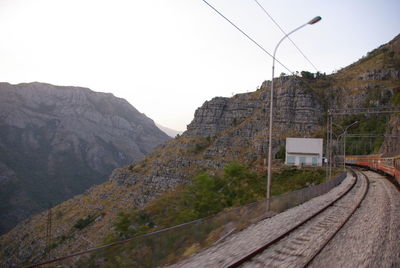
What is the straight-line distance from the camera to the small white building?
84.5 m

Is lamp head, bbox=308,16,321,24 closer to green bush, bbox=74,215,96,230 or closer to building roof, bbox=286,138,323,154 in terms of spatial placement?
building roof, bbox=286,138,323,154

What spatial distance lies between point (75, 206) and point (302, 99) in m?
130

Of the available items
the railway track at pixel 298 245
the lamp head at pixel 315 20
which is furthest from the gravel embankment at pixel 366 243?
the lamp head at pixel 315 20

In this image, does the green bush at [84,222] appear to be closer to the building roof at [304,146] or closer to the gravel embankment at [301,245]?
the building roof at [304,146]

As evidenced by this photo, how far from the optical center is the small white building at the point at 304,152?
3327 inches

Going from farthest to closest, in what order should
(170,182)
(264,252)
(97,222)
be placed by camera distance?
1. (170,182)
2. (97,222)
3. (264,252)

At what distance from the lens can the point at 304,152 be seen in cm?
8531

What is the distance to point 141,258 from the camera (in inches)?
325

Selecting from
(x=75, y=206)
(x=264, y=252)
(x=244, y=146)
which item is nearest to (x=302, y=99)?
(x=244, y=146)

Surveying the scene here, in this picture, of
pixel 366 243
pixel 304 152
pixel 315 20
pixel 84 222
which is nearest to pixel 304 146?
pixel 304 152

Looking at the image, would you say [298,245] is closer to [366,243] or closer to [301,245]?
[301,245]

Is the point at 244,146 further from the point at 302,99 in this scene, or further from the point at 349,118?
the point at 349,118

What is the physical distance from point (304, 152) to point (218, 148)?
75776mm

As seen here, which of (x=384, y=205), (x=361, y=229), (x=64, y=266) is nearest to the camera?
(x=64, y=266)
